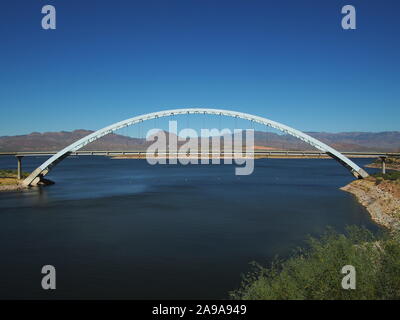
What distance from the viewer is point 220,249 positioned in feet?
55.8

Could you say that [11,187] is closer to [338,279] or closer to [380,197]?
[380,197]

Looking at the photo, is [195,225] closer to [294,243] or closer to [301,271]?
[294,243]

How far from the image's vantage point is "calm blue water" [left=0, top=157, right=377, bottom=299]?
12906mm

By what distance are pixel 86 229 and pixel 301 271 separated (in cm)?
1498

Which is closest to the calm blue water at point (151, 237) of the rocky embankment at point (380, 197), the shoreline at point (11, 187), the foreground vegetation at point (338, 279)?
the rocky embankment at point (380, 197)

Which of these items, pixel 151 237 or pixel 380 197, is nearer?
pixel 151 237

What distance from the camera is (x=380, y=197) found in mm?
28906

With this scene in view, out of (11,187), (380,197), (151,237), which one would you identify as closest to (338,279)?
(151,237)

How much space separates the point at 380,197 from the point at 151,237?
63.2ft

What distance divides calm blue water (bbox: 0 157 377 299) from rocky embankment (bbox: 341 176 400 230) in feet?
2.72

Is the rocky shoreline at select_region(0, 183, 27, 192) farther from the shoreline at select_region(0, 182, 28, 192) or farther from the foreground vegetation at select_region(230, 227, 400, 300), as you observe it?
the foreground vegetation at select_region(230, 227, 400, 300)

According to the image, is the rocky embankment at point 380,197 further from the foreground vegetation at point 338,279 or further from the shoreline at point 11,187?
the shoreline at point 11,187

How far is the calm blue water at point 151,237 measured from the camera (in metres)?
12.9

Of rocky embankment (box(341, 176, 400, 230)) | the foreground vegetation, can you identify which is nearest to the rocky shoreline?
rocky embankment (box(341, 176, 400, 230))
